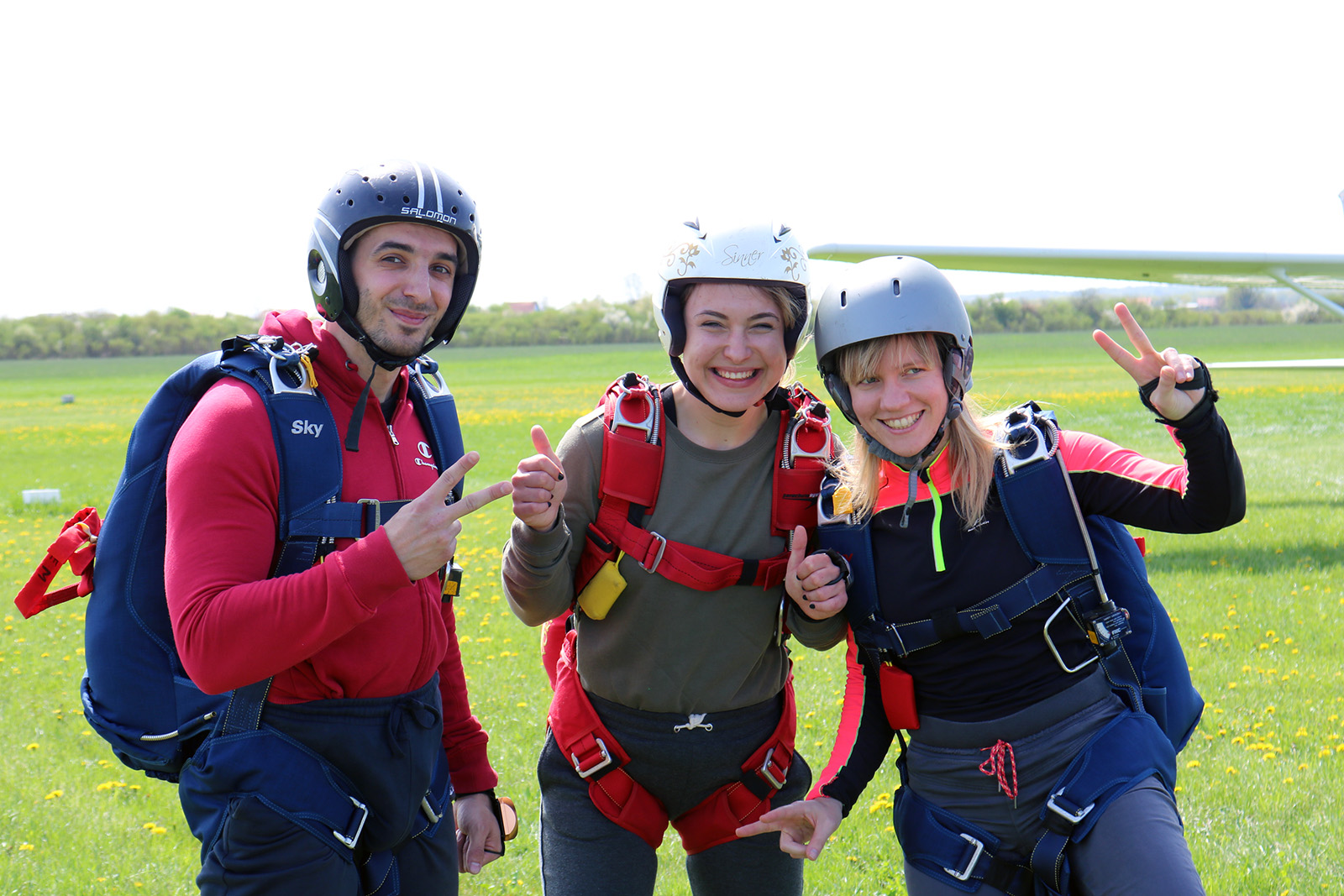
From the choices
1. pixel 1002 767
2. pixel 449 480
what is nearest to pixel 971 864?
pixel 1002 767

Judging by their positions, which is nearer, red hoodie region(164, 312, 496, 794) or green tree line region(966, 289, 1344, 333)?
red hoodie region(164, 312, 496, 794)

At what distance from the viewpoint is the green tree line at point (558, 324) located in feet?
395

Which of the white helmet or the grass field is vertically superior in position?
the white helmet

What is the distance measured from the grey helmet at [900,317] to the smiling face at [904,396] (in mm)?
30

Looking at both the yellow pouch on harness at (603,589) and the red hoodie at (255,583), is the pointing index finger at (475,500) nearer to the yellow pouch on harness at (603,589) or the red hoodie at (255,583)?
the red hoodie at (255,583)

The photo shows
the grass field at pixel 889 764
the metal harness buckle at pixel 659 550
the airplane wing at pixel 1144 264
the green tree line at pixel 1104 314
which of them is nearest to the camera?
the metal harness buckle at pixel 659 550

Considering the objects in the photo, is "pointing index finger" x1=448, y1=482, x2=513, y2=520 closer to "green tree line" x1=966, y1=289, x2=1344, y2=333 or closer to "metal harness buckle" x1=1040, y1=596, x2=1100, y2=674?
"metal harness buckle" x1=1040, y1=596, x2=1100, y2=674

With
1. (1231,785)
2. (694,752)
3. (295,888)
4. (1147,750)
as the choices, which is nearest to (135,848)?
(295,888)

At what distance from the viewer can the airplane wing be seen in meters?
20.1

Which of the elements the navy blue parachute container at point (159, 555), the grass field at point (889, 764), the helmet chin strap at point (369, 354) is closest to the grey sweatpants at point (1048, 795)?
the grass field at point (889, 764)

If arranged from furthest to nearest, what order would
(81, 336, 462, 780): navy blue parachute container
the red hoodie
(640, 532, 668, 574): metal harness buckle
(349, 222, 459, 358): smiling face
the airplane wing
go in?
the airplane wing, (640, 532, 668, 574): metal harness buckle, (349, 222, 459, 358): smiling face, (81, 336, 462, 780): navy blue parachute container, the red hoodie

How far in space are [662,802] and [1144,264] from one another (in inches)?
860

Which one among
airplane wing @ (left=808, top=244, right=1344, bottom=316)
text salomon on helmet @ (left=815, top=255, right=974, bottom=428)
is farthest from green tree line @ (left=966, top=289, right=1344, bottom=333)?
text salomon on helmet @ (left=815, top=255, right=974, bottom=428)

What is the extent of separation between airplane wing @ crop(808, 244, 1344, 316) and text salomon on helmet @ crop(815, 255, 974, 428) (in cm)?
1699
